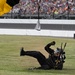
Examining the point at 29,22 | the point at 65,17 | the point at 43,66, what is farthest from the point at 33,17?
the point at 43,66

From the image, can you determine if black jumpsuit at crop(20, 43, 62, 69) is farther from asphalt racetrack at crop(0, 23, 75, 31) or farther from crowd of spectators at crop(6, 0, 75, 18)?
crowd of spectators at crop(6, 0, 75, 18)

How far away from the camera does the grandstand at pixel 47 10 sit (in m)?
37.5

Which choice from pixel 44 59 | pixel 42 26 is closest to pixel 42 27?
pixel 42 26

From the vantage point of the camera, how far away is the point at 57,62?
43.1 ft

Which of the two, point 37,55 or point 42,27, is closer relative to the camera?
point 37,55

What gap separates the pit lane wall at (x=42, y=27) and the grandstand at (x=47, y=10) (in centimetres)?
70

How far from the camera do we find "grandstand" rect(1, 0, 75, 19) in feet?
123

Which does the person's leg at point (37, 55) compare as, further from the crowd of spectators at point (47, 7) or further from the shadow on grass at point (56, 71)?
the crowd of spectators at point (47, 7)

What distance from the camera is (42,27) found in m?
37.6

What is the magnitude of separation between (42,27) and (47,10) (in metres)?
2.41

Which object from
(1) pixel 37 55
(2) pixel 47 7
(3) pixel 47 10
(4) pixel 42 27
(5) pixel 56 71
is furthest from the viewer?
(2) pixel 47 7

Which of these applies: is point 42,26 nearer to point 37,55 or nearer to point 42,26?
point 42,26

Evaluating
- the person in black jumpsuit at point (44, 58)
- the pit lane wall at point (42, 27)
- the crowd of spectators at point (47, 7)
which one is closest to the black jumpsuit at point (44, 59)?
the person in black jumpsuit at point (44, 58)

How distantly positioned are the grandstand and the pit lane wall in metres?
0.70
